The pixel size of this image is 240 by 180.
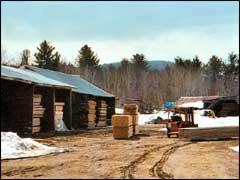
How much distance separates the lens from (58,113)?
30.1m

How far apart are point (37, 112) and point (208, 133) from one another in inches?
407

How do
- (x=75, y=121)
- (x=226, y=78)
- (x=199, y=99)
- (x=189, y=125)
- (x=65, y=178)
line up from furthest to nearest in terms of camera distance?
(x=226, y=78) < (x=199, y=99) < (x=75, y=121) < (x=189, y=125) < (x=65, y=178)

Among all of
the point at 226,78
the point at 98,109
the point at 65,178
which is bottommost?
Answer: the point at 65,178

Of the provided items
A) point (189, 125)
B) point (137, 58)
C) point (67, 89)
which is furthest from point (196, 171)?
point (137, 58)

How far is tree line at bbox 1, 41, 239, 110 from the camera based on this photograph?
293 feet

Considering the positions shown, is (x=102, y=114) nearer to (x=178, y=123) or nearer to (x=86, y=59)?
(x=178, y=123)

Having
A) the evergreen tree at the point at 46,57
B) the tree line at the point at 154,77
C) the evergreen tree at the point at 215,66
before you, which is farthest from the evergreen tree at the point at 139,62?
the evergreen tree at the point at 46,57

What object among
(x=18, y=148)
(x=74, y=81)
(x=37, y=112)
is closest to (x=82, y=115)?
(x=74, y=81)

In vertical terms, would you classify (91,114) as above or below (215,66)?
below

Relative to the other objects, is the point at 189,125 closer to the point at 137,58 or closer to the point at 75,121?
the point at 75,121

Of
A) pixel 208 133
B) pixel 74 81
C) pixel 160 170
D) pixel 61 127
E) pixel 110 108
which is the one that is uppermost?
pixel 74 81

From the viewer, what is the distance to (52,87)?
2802 cm

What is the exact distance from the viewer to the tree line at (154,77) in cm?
8919

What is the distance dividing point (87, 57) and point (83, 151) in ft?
283
